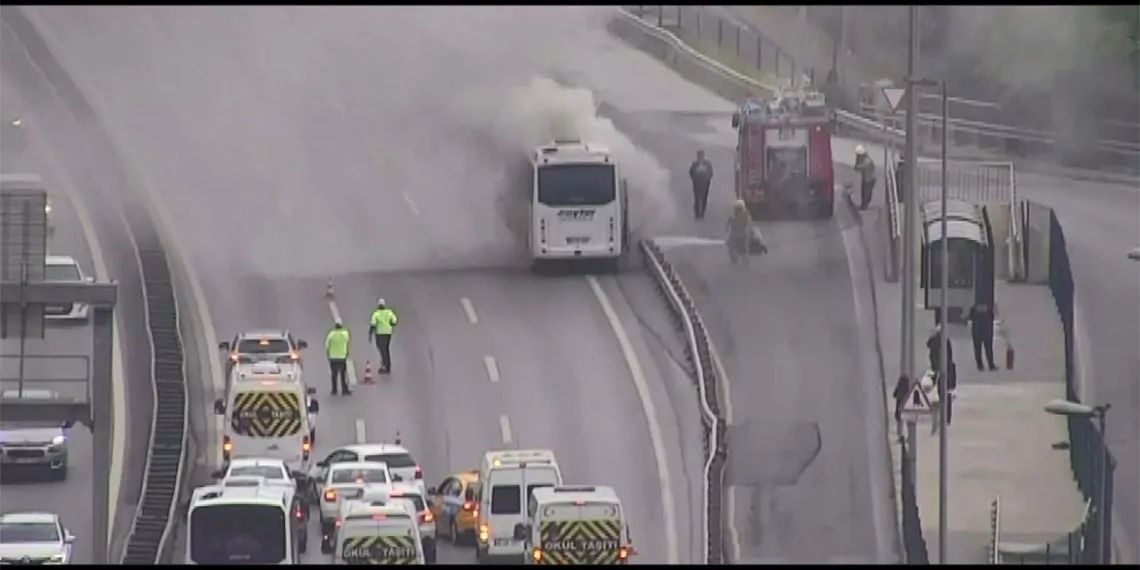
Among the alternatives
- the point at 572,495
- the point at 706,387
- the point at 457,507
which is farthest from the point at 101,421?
the point at 706,387

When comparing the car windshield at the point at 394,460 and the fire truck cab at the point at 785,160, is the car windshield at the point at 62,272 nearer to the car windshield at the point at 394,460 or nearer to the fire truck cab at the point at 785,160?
the car windshield at the point at 394,460

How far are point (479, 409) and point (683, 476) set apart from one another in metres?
4.15

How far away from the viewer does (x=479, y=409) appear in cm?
3850

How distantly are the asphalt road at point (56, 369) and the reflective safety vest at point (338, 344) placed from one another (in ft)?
11.4

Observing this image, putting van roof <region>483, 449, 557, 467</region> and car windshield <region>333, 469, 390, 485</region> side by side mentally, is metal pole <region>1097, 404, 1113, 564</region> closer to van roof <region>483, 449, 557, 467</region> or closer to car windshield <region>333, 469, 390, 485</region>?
van roof <region>483, 449, 557, 467</region>

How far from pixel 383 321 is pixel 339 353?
112cm

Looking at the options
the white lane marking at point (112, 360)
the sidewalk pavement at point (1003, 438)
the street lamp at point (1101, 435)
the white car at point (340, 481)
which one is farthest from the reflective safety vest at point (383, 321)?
the street lamp at point (1101, 435)

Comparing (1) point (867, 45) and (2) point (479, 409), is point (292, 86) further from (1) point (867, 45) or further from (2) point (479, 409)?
(2) point (479, 409)

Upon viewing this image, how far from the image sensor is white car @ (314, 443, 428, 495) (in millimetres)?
33500

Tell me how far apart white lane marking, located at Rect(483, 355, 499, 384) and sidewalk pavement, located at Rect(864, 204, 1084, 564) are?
5.91 meters

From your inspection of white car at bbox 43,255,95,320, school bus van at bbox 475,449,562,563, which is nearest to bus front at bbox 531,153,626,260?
white car at bbox 43,255,95,320

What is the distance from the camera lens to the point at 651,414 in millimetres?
37656

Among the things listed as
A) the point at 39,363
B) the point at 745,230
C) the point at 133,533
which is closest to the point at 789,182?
the point at 745,230

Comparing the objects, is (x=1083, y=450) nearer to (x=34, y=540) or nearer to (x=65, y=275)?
(x=34, y=540)
